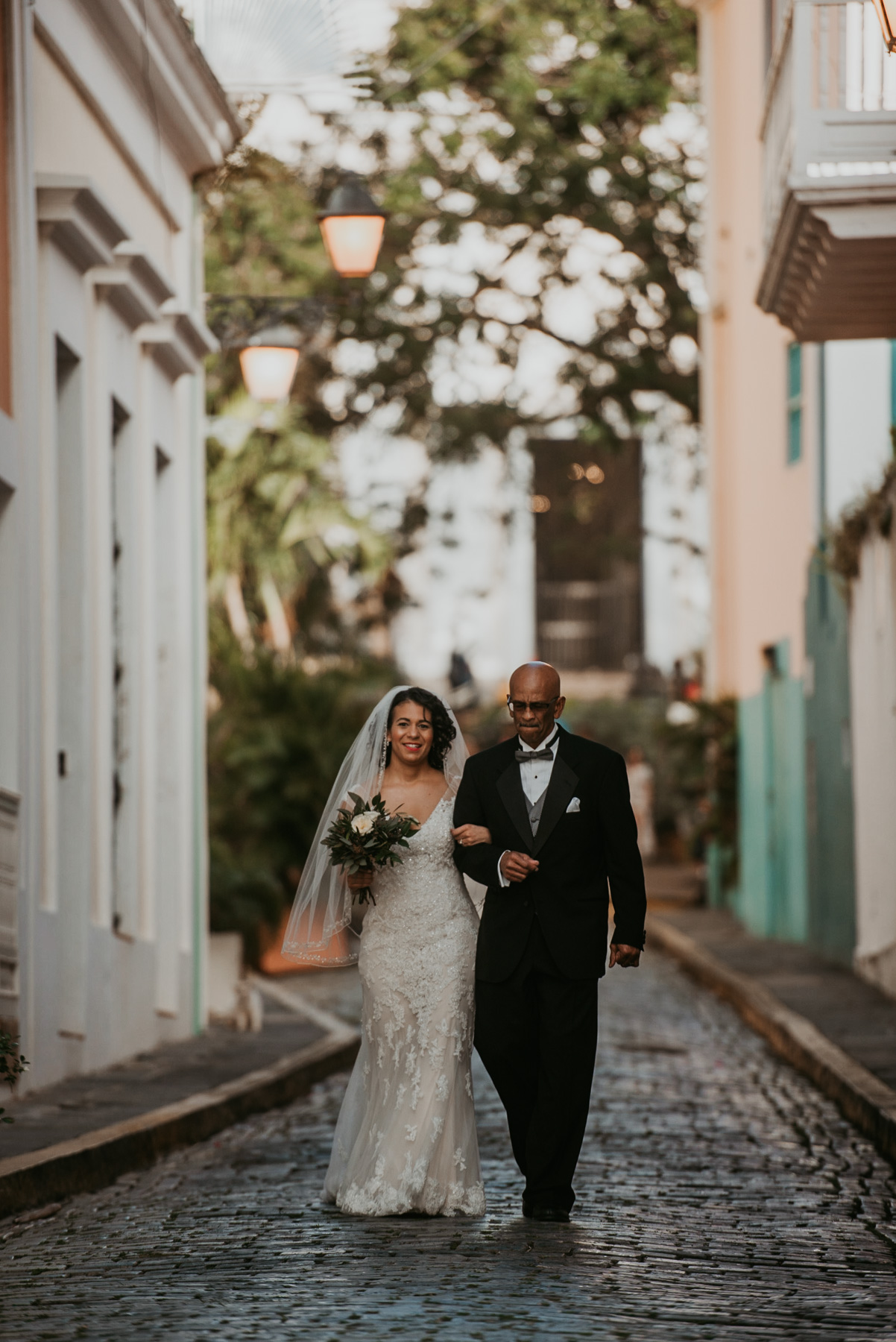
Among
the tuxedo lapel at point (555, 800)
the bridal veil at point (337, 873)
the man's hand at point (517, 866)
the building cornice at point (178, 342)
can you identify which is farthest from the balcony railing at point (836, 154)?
the man's hand at point (517, 866)

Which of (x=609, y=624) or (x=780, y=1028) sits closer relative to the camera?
(x=780, y=1028)

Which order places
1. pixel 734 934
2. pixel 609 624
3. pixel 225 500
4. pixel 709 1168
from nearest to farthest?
pixel 709 1168
pixel 734 934
pixel 225 500
pixel 609 624

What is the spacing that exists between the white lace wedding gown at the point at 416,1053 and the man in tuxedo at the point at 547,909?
0.72ft

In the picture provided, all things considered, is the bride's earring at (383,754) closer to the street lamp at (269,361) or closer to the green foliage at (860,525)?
the street lamp at (269,361)

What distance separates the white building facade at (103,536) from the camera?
10320 mm

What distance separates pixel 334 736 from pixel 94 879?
927cm

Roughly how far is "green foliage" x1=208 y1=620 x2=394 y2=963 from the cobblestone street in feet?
32.5

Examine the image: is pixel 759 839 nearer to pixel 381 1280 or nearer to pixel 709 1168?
pixel 709 1168

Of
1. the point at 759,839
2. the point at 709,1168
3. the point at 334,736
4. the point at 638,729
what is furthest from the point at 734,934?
the point at 638,729

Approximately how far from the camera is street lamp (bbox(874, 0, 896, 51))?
9702mm

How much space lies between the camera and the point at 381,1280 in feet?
20.1

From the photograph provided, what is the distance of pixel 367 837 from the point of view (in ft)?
25.7

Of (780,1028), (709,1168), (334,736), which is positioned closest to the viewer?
(709,1168)

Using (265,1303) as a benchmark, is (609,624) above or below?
above
